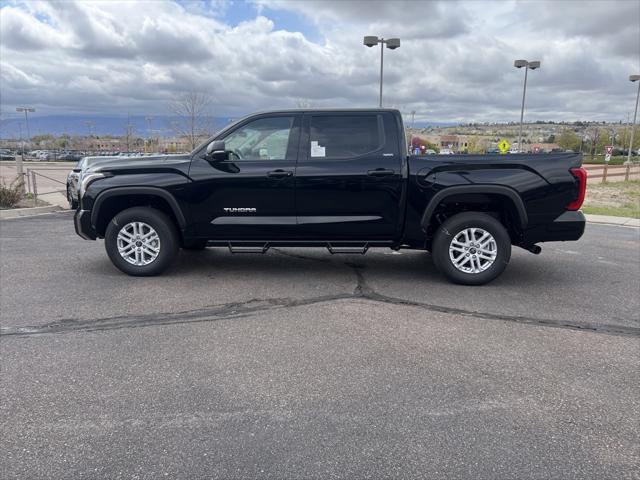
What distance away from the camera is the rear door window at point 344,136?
19.4ft

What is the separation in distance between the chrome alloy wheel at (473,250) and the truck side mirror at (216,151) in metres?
2.83

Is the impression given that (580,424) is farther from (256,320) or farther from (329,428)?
(256,320)

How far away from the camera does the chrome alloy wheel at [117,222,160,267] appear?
6.06m

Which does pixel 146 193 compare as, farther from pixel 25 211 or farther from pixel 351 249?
pixel 25 211

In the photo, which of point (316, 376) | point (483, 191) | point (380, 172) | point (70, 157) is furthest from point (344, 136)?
point (70, 157)

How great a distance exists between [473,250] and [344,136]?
2023 millimetres

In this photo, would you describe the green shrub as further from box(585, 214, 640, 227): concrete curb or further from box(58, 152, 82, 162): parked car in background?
box(58, 152, 82, 162): parked car in background

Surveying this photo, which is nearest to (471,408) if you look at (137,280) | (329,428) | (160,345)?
(329,428)

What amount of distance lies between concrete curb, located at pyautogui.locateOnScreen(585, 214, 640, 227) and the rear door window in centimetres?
964

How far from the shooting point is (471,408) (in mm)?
3172

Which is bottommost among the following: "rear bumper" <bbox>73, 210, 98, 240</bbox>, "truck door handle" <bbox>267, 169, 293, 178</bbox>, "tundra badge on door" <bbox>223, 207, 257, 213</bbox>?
"rear bumper" <bbox>73, 210, 98, 240</bbox>

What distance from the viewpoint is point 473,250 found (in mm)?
5902

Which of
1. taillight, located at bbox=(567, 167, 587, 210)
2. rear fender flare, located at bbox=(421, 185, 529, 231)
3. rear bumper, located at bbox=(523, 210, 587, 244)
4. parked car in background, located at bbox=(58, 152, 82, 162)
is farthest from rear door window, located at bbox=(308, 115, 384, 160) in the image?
parked car in background, located at bbox=(58, 152, 82, 162)

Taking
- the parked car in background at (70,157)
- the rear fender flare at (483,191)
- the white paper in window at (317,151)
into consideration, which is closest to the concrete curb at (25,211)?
the white paper in window at (317,151)
